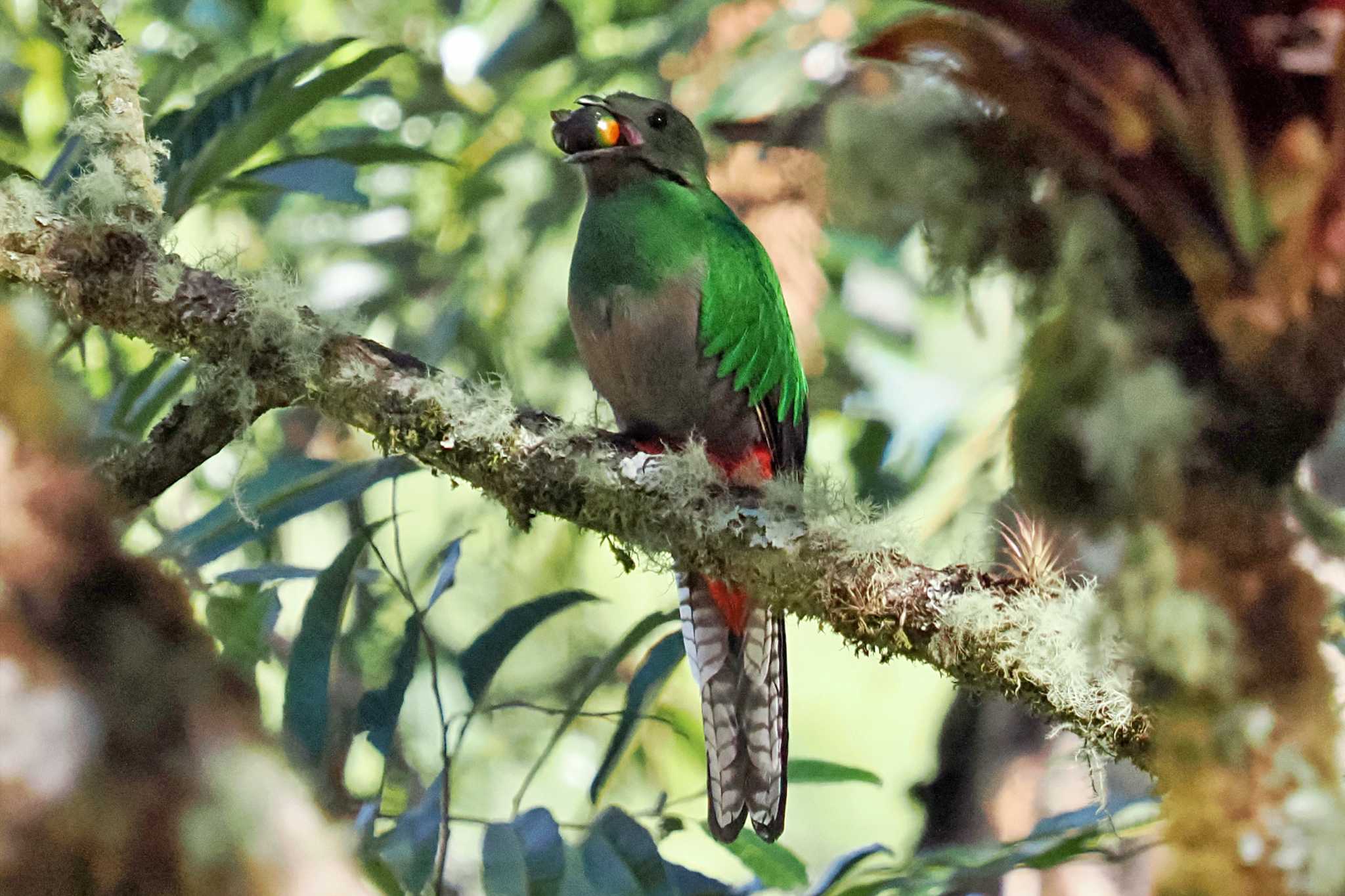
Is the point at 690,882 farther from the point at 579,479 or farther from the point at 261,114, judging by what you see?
the point at 261,114

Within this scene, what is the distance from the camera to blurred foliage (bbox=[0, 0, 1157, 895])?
1608mm

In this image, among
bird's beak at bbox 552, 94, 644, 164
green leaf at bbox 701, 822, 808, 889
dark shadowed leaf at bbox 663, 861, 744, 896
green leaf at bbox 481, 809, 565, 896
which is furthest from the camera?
bird's beak at bbox 552, 94, 644, 164

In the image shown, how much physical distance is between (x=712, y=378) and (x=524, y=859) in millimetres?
734

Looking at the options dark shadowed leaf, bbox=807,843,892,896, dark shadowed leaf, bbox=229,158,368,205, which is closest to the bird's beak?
dark shadowed leaf, bbox=229,158,368,205

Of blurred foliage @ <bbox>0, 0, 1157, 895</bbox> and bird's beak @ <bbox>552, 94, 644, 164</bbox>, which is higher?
bird's beak @ <bbox>552, 94, 644, 164</bbox>

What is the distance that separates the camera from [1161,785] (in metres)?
1.10

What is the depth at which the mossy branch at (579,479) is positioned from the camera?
1.27 meters

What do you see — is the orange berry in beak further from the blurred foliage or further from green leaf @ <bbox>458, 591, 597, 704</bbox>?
green leaf @ <bbox>458, 591, 597, 704</bbox>

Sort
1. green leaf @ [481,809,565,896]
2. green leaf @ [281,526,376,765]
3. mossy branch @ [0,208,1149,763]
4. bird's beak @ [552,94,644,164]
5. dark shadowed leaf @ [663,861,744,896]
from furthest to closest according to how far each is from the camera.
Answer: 1. bird's beak @ [552,94,644,164]
2. dark shadowed leaf @ [663,861,744,896]
3. green leaf @ [281,526,376,765]
4. green leaf @ [481,809,565,896]
5. mossy branch @ [0,208,1149,763]

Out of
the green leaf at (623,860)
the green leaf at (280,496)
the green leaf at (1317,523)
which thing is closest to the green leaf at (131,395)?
the green leaf at (280,496)

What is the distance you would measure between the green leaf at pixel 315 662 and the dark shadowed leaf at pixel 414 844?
0.14 metres

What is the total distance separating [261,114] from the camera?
1743 mm

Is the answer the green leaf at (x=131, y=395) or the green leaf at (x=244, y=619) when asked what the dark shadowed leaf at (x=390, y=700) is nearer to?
the green leaf at (x=244, y=619)

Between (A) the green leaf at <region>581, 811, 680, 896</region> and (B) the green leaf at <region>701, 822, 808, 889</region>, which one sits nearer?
(A) the green leaf at <region>581, 811, 680, 896</region>
